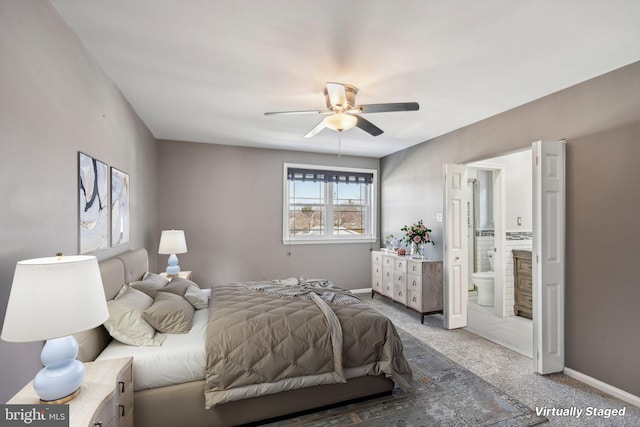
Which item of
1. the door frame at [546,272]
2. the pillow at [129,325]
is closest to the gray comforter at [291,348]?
the pillow at [129,325]

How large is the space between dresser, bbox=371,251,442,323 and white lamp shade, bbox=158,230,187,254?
3.06 metres

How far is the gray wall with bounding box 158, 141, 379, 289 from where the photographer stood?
475cm

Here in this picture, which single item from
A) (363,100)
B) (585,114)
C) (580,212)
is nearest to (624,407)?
(580,212)

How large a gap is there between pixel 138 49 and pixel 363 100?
78.1 inches

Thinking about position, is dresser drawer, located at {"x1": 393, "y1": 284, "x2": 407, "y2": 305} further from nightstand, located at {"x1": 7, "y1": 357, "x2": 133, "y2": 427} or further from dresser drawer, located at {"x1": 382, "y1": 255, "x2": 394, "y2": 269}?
nightstand, located at {"x1": 7, "y1": 357, "x2": 133, "y2": 427}

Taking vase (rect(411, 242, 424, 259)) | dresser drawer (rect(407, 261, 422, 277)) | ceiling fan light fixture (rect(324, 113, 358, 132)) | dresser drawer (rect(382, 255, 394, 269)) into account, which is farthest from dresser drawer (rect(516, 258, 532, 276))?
ceiling fan light fixture (rect(324, 113, 358, 132))

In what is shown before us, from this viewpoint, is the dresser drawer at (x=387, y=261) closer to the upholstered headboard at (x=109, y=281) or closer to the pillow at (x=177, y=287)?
the pillow at (x=177, y=287)

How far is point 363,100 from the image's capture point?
3.10 metres

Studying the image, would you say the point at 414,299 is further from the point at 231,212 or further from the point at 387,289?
the point at 231,212

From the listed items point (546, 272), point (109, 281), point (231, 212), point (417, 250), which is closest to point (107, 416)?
point (109, 281)

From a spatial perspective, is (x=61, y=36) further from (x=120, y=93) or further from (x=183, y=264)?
(x=183, y=264)

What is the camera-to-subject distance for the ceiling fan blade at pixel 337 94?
2.27 metres

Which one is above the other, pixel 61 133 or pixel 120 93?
pixel 120 93

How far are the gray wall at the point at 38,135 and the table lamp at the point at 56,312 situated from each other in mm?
280
